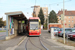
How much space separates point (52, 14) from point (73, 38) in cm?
6423

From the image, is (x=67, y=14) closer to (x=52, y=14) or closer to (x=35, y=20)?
(x=52, y=14)

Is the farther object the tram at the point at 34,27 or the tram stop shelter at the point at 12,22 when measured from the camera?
the tram at the point at 34,27

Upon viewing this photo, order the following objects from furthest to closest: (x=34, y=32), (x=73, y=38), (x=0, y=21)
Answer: (x=0, y=21), (x=34, y=32), (x=73, y=38)

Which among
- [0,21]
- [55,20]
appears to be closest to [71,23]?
[55,20]

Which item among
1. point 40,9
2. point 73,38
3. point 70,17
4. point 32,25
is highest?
point 40,9

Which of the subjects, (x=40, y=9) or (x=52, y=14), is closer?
(x=52, y=14)

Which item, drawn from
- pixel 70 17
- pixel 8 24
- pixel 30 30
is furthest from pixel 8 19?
pixel 70 17

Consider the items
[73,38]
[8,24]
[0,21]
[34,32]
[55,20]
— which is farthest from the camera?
[55,20]

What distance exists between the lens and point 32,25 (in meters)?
19.3

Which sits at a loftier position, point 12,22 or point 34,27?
point 12,22

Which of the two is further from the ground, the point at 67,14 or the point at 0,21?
the point at 67,14

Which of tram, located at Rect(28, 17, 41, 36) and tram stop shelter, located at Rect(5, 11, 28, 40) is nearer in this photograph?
tram stop shelter, located at Rect(5, 11, 28, 40)

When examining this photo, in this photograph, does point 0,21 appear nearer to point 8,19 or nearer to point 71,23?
point 71,23

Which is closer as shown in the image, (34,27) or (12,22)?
(12,22)
